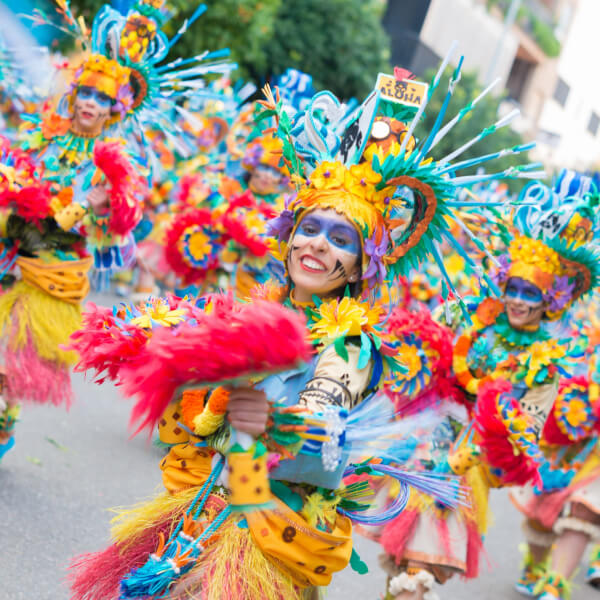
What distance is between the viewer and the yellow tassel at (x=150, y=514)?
2.93 m

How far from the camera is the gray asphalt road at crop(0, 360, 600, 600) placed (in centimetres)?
432

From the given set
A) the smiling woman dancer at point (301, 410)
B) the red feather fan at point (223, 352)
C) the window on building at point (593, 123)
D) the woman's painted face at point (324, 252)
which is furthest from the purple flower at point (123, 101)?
the window on building at point (593, 123)

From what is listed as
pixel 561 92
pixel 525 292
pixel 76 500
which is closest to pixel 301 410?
pixel 525 292

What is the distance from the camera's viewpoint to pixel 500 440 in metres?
4.45

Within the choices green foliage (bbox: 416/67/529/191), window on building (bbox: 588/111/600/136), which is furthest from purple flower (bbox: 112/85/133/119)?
window on building (bbox: 588/111/600/136)

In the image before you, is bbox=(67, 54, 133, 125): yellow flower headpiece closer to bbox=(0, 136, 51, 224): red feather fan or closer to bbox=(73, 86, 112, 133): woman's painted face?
bbox=(73, 86, 112, 133): woman's painted face

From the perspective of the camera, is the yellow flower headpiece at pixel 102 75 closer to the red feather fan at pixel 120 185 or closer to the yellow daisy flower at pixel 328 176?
the red feather fan at pixel 120 185

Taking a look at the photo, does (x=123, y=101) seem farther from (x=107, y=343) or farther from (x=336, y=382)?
(x=336, y=382)

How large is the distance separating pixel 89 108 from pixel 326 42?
49.1 ft

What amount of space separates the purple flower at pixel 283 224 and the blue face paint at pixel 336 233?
0.58 ft

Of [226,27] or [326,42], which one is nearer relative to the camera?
[226,27]

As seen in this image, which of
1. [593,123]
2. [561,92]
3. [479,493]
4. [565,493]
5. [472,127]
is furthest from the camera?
[593,123]

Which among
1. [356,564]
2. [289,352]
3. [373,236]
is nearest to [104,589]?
[356,564]

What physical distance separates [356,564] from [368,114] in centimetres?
155
